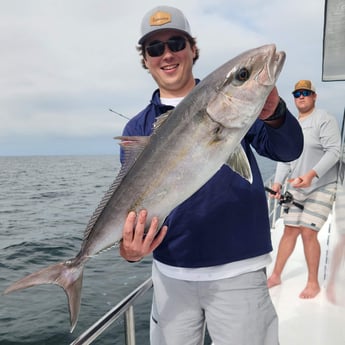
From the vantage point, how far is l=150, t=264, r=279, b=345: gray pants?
221cm

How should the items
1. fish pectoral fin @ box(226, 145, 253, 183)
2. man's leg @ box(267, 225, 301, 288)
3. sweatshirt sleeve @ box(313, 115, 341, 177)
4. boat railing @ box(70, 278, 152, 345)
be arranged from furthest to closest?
man's leg @ box(267, 225, 301, 288) → sweatshirt sleeve @ box(313, 115, 341, 177) → boat railing @ box(70, 278, 152, 345) → fish pectoral fin @ box(226, 145, 253, 183)

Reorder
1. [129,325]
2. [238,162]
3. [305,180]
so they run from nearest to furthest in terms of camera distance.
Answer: [238,162]
[129,325]
[305,180]

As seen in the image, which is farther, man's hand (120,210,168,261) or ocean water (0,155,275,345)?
ocean water (0,155,275,345)

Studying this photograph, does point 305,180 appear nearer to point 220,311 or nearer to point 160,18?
point 220,311

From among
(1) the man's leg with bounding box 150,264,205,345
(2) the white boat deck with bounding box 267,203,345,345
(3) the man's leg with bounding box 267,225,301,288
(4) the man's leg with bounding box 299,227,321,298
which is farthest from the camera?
(3) the man's leg with bounding box 267,225,301,288

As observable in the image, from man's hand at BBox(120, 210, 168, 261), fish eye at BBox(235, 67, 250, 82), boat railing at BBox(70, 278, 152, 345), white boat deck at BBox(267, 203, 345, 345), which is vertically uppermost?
fish eye at BBox(235, 67, 250, 82)

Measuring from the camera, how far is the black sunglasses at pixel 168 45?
7.91 ft

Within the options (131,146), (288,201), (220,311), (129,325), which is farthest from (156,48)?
(288,201)

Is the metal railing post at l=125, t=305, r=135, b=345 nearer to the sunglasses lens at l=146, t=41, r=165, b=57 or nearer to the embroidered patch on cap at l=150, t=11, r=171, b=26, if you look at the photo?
the sunglasses lens at l=146, t=41, r=165, b=57

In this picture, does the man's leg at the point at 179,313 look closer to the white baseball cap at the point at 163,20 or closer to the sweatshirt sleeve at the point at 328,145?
the white baseball cap at the point at 163,20

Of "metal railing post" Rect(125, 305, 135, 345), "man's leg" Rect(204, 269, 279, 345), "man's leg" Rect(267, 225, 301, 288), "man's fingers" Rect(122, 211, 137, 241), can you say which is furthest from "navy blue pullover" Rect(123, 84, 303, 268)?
"man's leg" Rect(267, 225, 301, 288)

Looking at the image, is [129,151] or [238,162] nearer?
[238,162]

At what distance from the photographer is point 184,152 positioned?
6.38 feet

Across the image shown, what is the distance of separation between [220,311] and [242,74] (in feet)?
4.56
